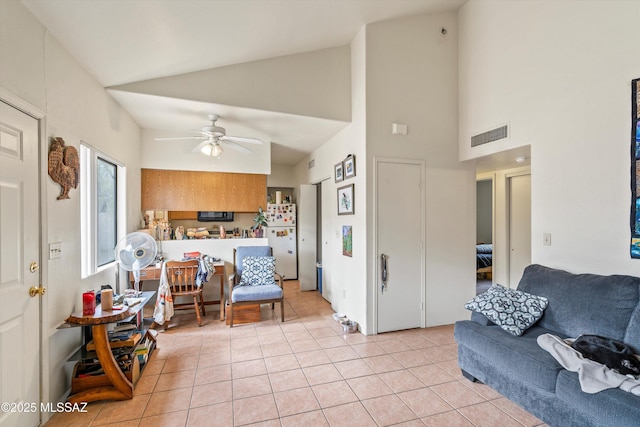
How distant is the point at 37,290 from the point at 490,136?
433cm

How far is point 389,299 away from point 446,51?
3.26m

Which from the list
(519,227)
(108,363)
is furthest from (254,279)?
(519,227)

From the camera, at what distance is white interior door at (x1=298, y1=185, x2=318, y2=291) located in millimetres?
5684

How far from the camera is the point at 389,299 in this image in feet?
11.9

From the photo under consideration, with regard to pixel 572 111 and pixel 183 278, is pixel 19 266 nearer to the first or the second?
pixel 183 278

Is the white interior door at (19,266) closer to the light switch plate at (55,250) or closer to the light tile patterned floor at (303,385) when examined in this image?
the light switch plate at (55,250)

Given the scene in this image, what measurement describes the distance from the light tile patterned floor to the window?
1.14 m

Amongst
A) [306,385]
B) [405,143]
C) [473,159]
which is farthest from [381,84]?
[306,385]

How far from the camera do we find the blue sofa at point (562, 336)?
164 centimetres

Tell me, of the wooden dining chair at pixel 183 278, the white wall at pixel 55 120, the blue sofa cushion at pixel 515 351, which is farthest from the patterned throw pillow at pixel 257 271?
the blue sofa cushion at pixel 515 351

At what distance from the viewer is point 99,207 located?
10.5 ft

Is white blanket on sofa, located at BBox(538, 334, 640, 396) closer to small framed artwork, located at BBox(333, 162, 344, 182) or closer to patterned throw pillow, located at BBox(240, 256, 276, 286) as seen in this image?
small framed artwork, located at BBox(333, 162, 344, 182)

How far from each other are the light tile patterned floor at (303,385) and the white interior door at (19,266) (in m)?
0.42

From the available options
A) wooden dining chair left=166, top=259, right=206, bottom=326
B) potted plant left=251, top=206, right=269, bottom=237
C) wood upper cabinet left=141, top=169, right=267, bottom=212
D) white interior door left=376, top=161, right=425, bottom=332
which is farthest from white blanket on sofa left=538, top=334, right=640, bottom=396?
wood upper cabinet left=141, top=169, right=267, bottom=212
